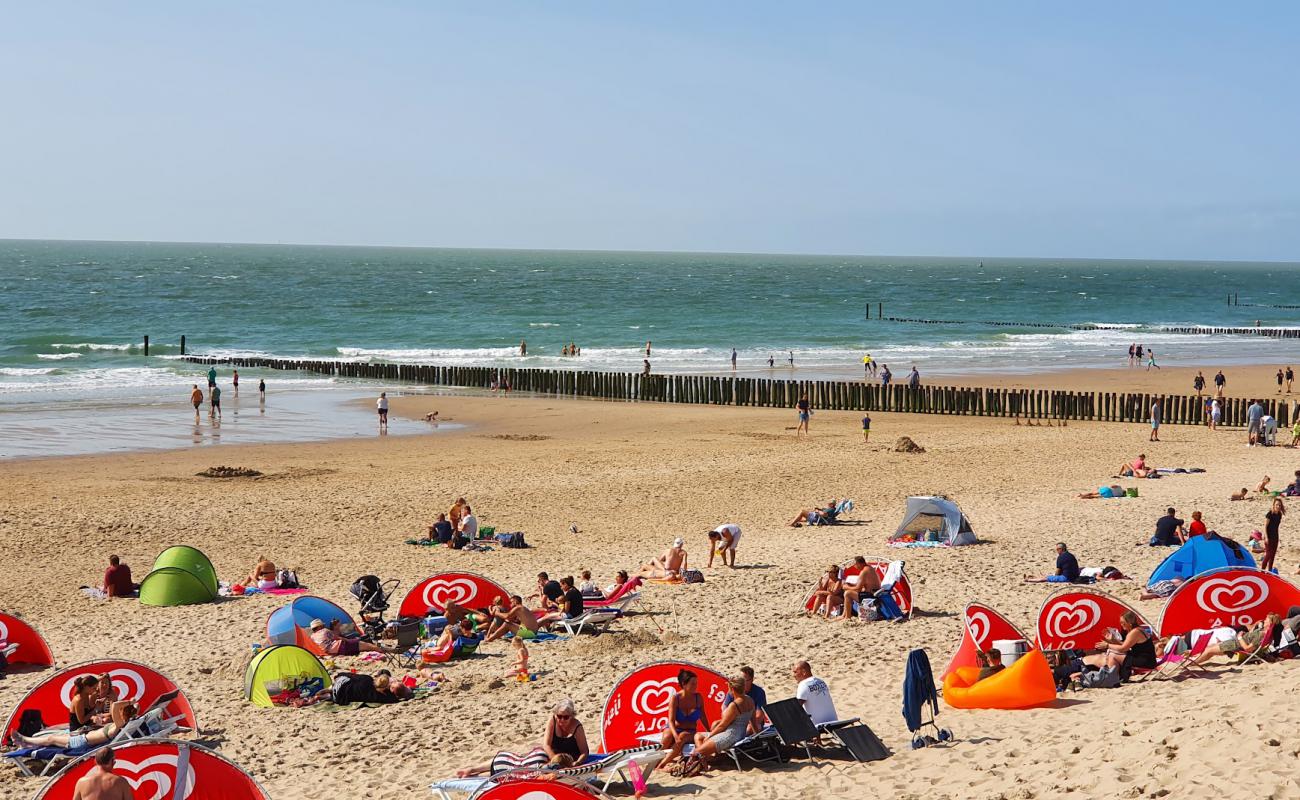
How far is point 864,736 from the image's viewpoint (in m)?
10.1

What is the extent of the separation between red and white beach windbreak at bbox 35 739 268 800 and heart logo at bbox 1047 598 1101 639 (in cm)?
772

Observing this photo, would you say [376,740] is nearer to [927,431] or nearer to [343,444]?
[343,444]

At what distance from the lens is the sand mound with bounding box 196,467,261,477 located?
26.1 metres

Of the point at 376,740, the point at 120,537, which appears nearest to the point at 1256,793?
the point at 376,740

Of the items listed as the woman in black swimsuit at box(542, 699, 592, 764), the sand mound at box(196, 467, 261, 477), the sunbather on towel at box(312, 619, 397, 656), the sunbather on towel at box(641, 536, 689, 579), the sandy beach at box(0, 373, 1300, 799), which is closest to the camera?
the sandy beach at box(0, 373, 1300, 799)

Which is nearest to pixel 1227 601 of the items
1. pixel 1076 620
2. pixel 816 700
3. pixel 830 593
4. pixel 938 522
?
pixel 1076 620

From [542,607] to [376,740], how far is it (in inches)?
172

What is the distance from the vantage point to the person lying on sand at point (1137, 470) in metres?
24.5

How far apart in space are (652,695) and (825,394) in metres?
30.7

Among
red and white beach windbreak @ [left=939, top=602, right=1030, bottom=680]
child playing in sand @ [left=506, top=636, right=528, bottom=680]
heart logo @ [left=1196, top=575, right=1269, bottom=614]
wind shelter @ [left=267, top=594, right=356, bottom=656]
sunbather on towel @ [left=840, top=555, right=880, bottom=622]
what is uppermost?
heart logo @ [left=1196, top=575, right=1269, bottom=614]

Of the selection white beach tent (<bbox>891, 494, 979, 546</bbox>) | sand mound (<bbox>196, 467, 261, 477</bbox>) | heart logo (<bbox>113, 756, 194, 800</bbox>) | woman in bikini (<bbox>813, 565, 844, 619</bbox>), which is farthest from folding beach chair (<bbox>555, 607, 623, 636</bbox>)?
sand mound (<bbox>196, 467, 261, 477</bbox>)

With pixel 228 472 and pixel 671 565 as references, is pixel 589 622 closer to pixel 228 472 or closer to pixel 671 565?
pixel 671 565

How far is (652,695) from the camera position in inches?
415

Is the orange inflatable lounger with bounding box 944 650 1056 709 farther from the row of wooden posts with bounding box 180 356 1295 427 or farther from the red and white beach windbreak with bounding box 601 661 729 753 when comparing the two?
the row of wooden posts with bounding box 180 356 1295 427
